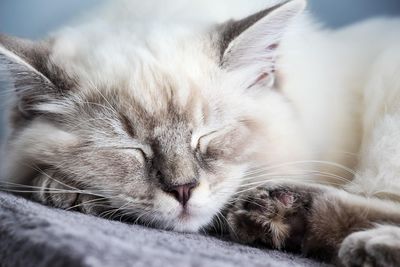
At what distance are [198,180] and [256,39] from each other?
0.36m

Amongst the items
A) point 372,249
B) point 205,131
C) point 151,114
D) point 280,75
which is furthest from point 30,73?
point 372,249

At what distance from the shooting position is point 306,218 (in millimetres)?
1022

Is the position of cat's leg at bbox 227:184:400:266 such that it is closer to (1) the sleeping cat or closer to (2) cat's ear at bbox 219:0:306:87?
(1) the sleeping cat

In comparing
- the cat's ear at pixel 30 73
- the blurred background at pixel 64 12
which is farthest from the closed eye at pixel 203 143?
the blurred background at pixel 64 12

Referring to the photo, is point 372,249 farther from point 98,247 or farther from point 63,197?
point 63,197

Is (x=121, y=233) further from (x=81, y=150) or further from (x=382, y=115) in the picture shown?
(x=382, y=115)

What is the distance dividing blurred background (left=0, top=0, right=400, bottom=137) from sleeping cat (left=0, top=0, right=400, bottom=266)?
0.31 m

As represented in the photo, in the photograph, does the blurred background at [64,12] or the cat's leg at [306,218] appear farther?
the blurred background at [64,12]

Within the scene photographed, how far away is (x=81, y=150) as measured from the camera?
1115mm

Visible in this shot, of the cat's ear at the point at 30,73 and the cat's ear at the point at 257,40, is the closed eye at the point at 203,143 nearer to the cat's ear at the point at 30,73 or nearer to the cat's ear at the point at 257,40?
the cat's ear at the point at 257,40

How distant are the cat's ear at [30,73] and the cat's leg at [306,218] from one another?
1.55 ft

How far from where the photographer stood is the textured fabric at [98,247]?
0.69 m

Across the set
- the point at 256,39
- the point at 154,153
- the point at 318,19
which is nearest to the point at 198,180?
the point at 154,153

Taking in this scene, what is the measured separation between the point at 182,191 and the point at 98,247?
344 mm
